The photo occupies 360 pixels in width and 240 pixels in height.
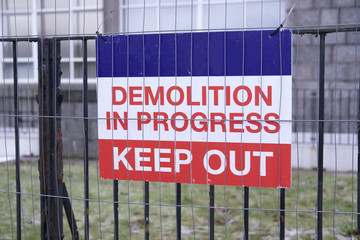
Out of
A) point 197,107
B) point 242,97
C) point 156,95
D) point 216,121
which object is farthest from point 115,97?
point 242,97

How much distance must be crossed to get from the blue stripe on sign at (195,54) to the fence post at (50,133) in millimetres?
354

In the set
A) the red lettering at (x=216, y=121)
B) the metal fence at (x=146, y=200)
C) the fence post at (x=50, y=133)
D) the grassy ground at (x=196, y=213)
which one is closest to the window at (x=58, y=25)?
the metal fence at (x=146, y=200)

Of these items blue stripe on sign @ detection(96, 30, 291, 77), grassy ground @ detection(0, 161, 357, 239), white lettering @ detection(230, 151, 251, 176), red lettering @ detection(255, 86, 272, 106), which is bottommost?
grassy ground @ detection(0, 161, 357, 239)

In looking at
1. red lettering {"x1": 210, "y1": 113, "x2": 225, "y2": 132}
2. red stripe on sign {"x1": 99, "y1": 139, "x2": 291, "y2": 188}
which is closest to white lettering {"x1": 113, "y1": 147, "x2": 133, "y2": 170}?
red stripe on sign {"x1": 99, "y1": 139, "x2": 291, "y2": 188}

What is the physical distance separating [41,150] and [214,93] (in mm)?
1182

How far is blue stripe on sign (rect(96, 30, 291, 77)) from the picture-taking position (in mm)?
2271

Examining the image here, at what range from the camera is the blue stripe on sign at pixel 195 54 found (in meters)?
2.27

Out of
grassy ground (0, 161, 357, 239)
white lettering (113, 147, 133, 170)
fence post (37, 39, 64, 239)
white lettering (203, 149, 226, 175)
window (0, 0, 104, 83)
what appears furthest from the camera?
window (0, 0, 104, 83)

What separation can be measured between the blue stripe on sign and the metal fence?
0.18 metres

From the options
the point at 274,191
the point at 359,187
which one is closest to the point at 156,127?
the point at 359,187

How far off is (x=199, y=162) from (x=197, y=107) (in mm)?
312

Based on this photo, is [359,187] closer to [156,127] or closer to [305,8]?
[156,127]

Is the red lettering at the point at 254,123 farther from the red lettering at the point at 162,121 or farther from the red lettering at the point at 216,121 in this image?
the red lettering at the point at 162,121

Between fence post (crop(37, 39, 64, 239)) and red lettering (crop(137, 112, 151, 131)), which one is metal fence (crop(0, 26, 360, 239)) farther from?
red lettering (crop(137, 112, 151, 131))
